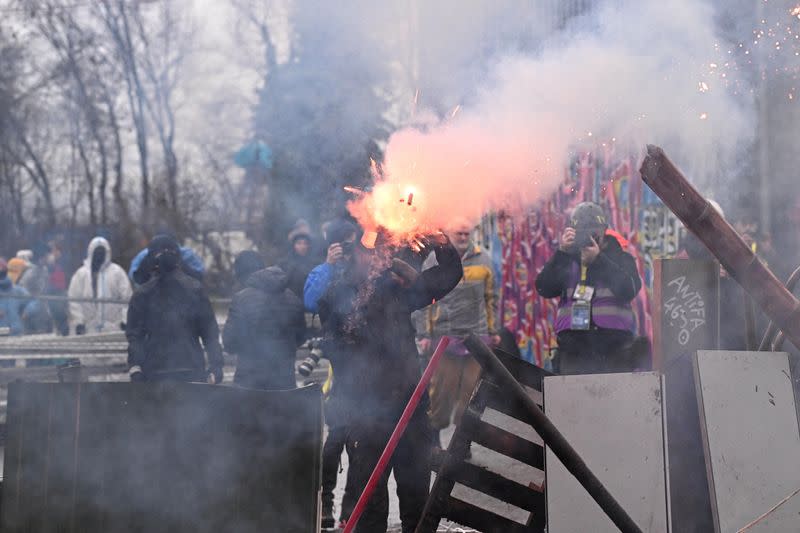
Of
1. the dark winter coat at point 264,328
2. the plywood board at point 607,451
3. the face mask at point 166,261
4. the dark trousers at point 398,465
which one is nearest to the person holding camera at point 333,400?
the dark trousers at point 398,465

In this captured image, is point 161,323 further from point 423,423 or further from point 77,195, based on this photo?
point 77,195

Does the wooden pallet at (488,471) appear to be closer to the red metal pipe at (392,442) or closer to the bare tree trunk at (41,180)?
the red metal pipe at (392,442)

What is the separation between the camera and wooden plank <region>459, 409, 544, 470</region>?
13.1ft

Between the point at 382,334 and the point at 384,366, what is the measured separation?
0.18 meters

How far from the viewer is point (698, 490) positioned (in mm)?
4043

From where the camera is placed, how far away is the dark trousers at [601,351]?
614cm

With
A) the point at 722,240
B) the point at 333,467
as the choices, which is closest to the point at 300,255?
the point at 333,467

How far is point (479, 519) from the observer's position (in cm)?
409

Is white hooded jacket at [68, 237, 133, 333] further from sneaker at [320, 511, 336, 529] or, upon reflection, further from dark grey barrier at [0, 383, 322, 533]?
dark grey barrier at [0, 383, 322, 533]

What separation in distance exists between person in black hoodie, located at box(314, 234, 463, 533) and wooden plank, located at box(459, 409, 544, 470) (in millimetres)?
1056

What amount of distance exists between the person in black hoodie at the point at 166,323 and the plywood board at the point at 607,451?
338cm

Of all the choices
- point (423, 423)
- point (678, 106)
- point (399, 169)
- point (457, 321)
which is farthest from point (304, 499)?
point (457, 321)

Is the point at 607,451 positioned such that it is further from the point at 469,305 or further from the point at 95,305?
the point at 95,305

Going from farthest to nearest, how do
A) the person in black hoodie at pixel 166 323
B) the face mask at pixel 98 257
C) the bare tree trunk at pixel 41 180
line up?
the bare tree trunk at pixel 41 180 → the face mask at pixel 98 257 → the person in black hoodie at pixel 166 323
